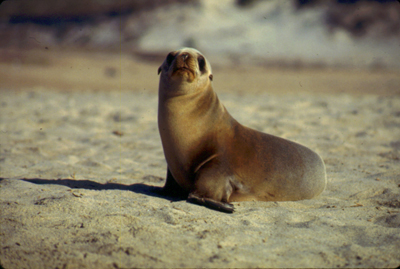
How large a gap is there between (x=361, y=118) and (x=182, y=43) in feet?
59.6

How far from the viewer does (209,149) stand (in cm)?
337

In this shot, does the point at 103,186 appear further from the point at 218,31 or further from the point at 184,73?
the point at 218,31

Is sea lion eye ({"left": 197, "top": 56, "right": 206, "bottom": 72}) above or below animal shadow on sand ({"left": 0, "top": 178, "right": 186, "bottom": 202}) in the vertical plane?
above

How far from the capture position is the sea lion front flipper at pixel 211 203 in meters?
3.02

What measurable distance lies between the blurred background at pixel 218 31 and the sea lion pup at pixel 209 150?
1771cm

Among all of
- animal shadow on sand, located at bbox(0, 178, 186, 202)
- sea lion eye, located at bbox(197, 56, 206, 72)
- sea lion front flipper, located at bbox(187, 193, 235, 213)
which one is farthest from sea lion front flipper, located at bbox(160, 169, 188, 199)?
sea lion eye, located at bbox(197, 56, 206, 72)

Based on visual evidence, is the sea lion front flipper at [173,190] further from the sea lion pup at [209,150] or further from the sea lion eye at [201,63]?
the sea lion eye at [201,63]

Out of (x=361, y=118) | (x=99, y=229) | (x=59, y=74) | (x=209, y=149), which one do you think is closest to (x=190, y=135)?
(x=209, y=149)

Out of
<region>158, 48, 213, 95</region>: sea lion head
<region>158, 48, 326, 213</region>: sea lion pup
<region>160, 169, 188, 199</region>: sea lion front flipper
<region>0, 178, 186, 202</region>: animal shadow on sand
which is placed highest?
<region>158, 48, 213, 95</region>: sea lion head

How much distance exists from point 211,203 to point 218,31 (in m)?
22.9

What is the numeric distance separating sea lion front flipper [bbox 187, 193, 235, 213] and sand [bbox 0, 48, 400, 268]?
7 cm

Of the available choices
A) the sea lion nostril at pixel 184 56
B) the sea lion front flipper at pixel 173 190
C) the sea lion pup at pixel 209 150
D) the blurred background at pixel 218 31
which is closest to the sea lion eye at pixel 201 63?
the sea lion pup at pixel 209 150

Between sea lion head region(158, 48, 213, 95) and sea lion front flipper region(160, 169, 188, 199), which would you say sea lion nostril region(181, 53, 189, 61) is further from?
sea lion front flipper region(160, 169, 188, 199)

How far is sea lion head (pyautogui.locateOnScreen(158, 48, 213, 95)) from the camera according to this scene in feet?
10.5
